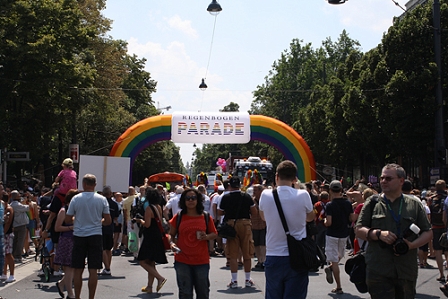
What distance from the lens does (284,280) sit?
20.9ft

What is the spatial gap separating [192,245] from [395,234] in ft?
9.11

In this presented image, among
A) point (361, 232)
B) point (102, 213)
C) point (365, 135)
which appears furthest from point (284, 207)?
point (365, 135)

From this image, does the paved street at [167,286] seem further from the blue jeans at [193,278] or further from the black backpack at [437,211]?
the blue jeans at [193,278]

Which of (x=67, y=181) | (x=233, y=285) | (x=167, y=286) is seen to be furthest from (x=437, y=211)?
(x=67, y=181)

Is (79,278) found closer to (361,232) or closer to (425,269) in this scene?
(361,232)

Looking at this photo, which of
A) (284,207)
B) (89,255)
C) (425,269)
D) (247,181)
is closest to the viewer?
(284,207)

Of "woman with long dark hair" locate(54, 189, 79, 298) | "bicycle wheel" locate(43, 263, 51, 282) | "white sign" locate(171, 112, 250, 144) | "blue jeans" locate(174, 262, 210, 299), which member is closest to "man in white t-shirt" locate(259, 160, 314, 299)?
"blue jeans" locate(174, 262, 210, 299)

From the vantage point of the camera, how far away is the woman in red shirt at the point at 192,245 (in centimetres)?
784

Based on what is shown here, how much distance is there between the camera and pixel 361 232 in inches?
237

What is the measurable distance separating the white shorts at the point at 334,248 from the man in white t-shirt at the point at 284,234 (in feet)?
15.1

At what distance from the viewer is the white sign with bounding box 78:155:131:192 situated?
1834 centimetres

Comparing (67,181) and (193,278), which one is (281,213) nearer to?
(193,278)

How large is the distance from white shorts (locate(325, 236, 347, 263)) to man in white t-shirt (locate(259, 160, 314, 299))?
4.61 meters

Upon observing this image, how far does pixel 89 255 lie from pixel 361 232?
4421 millimetres
